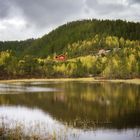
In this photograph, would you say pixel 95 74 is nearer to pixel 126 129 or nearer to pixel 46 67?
pixel 46 67

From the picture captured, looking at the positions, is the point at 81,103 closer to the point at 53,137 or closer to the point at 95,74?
the point at 53,137

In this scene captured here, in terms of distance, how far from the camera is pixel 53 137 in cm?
2861

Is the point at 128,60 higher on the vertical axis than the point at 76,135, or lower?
higher

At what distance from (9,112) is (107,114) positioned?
12.2m

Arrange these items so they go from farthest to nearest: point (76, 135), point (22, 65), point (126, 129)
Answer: point (22, 65) < point (126, 129) < point (76, 135)

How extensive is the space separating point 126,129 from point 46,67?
14551cm

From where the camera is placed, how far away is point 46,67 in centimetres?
17925

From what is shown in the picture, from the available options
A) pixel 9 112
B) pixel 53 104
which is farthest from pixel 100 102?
pixel 9 112

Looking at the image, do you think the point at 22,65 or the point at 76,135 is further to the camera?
the point at 22,65

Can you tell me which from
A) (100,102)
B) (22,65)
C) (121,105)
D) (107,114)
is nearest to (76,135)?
(107,114)

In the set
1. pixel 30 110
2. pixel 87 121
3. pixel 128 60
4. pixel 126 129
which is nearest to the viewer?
pixel 126 129

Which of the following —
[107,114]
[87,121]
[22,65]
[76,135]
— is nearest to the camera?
[76,135]

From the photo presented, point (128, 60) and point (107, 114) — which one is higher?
point (128, 60)

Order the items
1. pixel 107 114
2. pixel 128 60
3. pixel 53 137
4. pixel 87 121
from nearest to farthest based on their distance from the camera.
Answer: pixel 53 137
pixel 87 121
pixel 107 114
pixel 128 60
